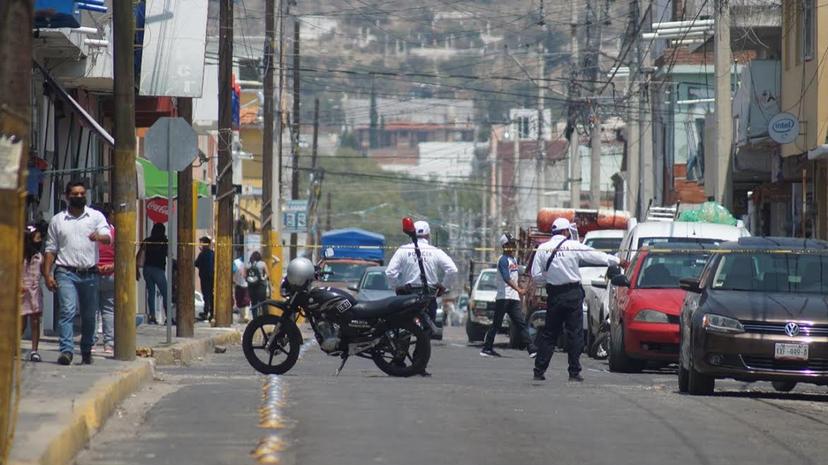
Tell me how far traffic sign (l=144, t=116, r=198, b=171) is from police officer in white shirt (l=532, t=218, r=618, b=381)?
530 cm

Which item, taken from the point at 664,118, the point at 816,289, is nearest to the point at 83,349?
the point at 816,289

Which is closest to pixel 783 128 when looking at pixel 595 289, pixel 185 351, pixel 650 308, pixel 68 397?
pixel 595 289

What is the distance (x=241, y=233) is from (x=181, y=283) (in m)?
38.1

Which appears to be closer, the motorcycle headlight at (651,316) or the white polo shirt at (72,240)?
the white polo shirt at (72,240)

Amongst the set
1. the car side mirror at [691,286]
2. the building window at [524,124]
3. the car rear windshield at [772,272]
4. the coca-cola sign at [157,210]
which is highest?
the building window at [524,124]

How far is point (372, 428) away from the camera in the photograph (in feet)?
36.6

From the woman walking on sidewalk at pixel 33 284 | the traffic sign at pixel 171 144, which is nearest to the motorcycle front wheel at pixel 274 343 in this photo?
the woman walking on sidewalk at pixel 33 284

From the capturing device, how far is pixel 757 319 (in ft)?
50.3

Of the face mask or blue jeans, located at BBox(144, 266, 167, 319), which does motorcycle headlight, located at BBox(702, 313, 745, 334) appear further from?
blue jeans, located at BBox(144, 266, 167, 319)

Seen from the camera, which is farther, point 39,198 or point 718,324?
point 39,198

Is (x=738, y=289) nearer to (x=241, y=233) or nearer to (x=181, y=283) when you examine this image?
(x=181, y=283)

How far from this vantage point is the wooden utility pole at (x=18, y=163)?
8.16m

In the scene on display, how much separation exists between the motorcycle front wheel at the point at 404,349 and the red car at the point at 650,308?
3555 millimetres

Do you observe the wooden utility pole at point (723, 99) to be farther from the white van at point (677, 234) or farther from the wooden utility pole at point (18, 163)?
the wooden utility pole at point (18, 163)
